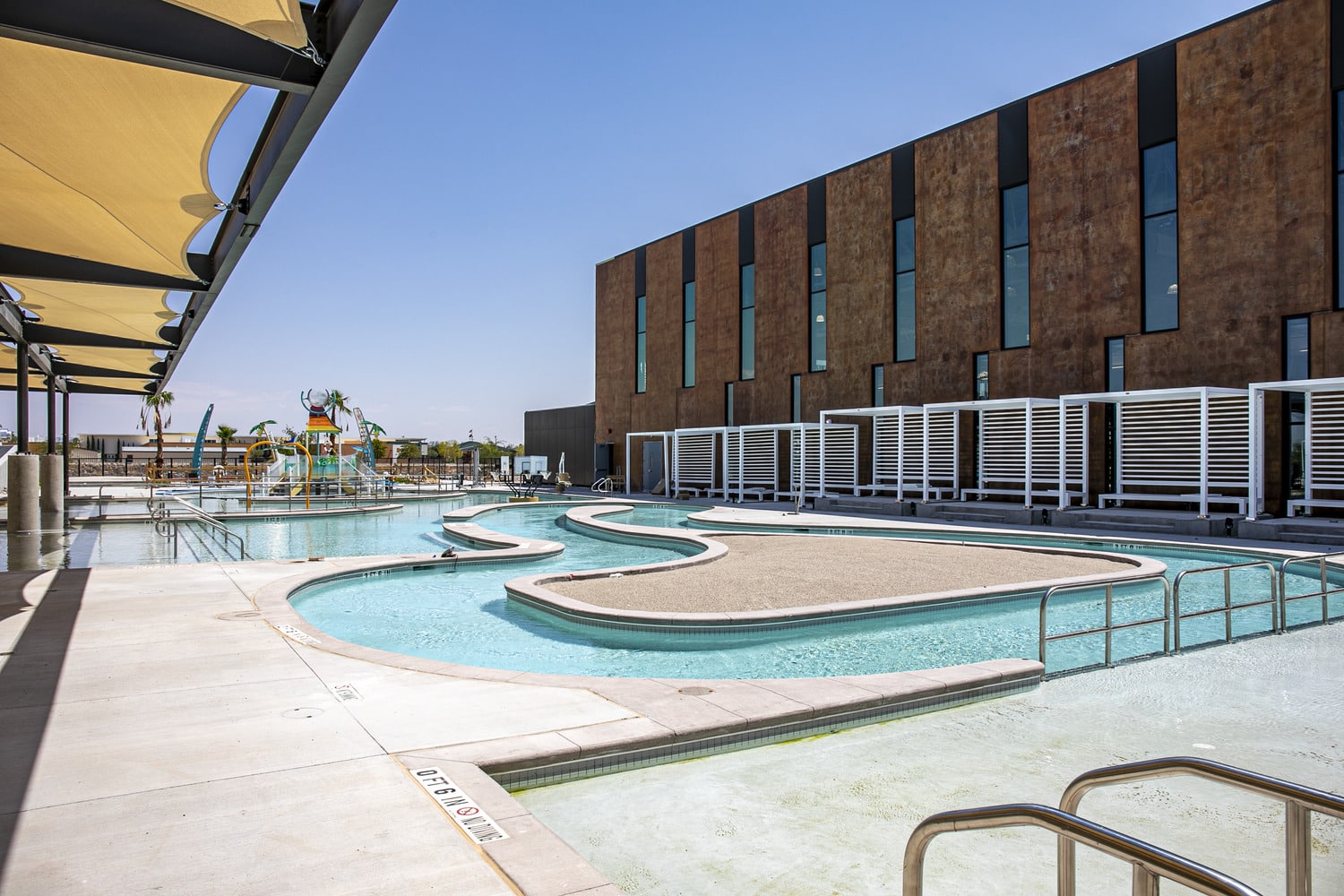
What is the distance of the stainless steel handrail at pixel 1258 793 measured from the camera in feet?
6.50

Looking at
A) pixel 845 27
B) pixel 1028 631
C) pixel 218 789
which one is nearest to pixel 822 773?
pixel 218 789

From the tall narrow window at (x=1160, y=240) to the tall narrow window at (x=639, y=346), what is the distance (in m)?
20.9

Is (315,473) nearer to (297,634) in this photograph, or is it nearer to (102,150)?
(297,634)

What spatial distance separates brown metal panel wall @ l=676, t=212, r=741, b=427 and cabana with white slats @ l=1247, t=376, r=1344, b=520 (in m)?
17.6

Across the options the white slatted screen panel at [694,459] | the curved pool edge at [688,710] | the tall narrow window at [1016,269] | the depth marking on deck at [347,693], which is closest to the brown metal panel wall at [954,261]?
the tall narrow window at [1016,269]

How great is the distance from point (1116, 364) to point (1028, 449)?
3.04 m

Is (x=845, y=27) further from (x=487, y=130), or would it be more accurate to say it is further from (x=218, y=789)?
(x=218, y=789)

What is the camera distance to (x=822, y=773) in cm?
432

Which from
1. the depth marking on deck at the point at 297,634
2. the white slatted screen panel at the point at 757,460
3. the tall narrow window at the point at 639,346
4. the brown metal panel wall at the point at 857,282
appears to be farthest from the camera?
the tall narrow window at the point at 639,346

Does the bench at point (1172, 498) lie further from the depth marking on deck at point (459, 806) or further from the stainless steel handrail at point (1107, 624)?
the depth marking on deck at point (459, 806)

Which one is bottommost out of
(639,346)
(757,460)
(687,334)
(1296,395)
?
(757,460)

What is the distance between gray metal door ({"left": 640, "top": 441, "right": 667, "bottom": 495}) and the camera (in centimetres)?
3478

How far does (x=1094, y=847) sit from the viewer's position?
1826mm

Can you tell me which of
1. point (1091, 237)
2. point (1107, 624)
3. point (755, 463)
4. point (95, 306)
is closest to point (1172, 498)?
point (1091, 237)
